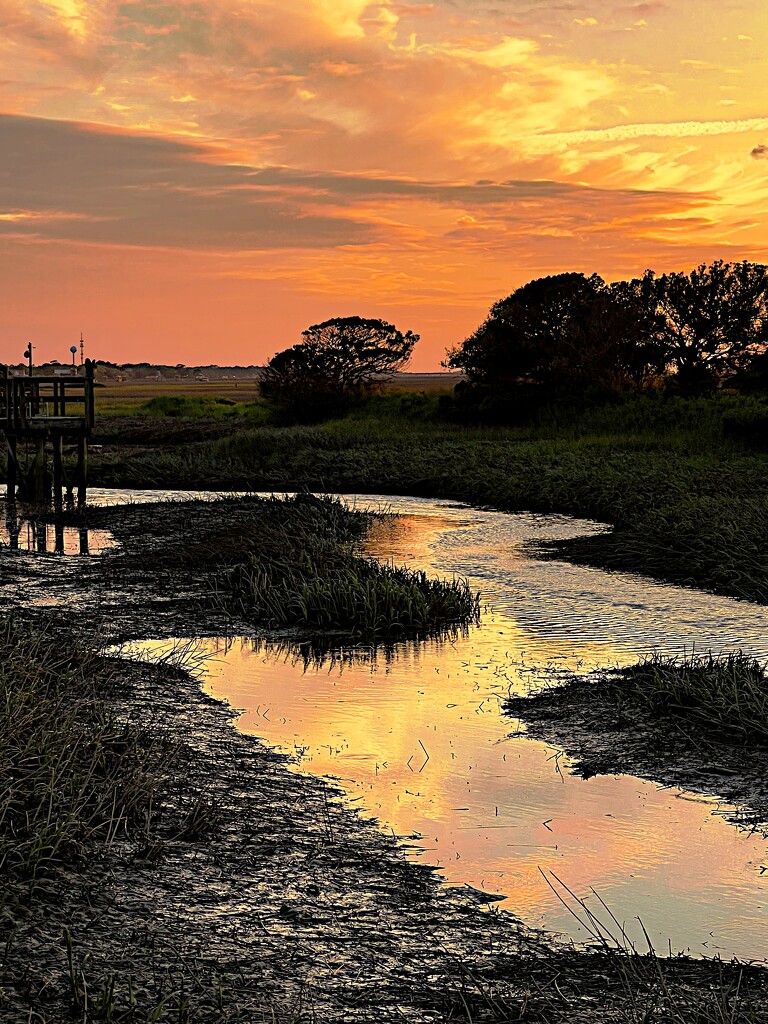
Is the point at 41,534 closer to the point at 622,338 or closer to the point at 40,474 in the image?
the point at 40,474

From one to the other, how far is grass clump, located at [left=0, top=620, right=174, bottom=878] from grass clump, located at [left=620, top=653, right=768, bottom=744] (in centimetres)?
413

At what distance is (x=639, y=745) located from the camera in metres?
9.22

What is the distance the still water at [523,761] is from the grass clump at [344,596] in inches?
19.3

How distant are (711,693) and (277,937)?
523cm

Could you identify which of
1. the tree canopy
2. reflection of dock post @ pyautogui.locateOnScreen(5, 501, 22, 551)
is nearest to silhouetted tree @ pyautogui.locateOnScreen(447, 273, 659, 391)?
the tree canopy

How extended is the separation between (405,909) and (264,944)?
0.81 meters

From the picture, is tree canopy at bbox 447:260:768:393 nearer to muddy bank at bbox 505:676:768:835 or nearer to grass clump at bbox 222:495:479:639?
grass clump at bbox 222:495:479:639

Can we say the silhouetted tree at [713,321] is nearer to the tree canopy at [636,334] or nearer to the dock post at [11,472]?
the tree canopy at [636,334]

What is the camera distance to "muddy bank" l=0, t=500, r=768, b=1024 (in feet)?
16.4

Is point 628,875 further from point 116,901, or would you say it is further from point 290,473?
point 290,473

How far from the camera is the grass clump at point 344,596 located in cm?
1355

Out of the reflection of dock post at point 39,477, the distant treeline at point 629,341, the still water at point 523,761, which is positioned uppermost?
the distant treeline at point 629,341

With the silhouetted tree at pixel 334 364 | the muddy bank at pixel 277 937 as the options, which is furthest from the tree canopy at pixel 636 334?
the muddy bank at pixel 277 937

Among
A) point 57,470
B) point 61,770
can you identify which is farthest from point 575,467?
point 61,770
